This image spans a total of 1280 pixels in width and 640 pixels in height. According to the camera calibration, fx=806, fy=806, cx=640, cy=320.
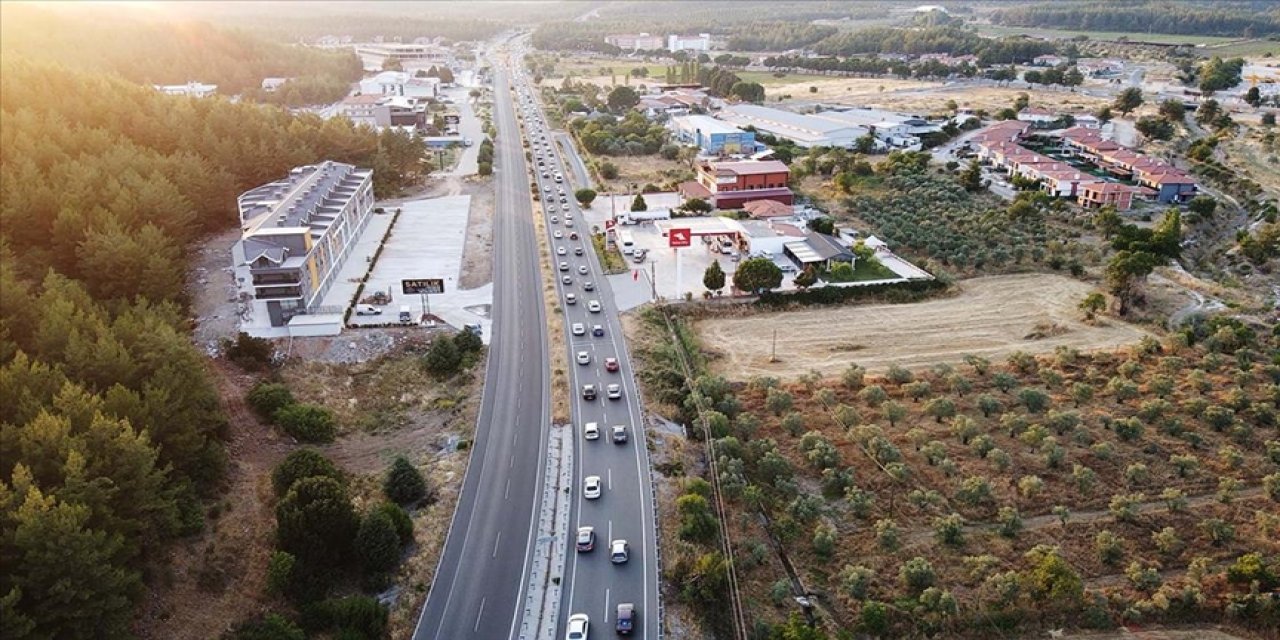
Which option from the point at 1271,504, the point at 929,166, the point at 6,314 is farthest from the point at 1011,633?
the point at 929,166

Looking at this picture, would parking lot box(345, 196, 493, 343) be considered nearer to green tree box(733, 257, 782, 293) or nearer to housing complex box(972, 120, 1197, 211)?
green tree box(733, 257, 782, 293)

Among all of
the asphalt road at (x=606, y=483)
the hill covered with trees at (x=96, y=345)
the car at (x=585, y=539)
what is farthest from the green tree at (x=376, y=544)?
the car at (x=585, y=539)

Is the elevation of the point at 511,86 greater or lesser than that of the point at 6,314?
greater

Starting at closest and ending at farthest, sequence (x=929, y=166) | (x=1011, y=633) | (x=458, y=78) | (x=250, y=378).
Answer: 1. (x=1011, y=633)
2. (x=250, y=378)
3. (x=929, y=166)
4. (x=458, y=78)

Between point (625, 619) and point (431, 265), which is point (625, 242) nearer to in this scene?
point (431, 265)

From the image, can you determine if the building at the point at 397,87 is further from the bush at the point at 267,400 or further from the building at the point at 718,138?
the bush at the point at 267,400

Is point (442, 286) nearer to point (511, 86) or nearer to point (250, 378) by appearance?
point (250, 378)

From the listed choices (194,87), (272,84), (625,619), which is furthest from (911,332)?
(272,84)

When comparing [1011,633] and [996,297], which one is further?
[996,297]
